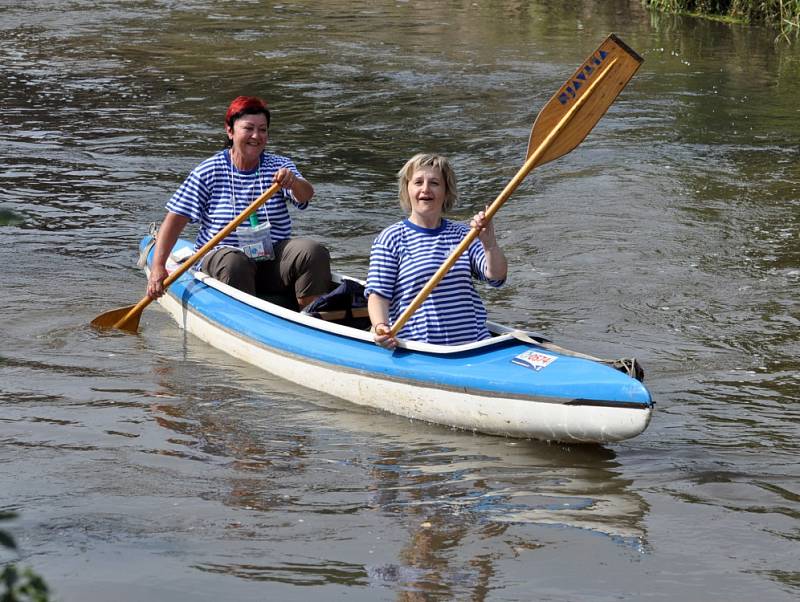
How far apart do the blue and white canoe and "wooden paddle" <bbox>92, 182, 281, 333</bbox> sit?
28cm

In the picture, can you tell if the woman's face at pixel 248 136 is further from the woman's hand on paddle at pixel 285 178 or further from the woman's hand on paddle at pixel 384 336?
the woman's hand on paddle at pixel 384 336

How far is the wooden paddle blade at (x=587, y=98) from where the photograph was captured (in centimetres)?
602

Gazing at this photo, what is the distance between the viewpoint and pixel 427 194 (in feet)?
18.3

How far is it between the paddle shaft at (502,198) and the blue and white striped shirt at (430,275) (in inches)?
3.8

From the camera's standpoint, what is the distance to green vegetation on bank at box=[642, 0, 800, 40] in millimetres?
18233

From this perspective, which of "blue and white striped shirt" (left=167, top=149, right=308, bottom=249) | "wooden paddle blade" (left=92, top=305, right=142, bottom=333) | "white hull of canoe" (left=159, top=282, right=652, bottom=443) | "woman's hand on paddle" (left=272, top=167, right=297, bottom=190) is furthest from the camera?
"wooden paddle blade" (left=92, top=305, right=142, bottom=333)

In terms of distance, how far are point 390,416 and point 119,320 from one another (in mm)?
2081

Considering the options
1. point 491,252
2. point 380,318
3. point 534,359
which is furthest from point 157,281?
point 534,359

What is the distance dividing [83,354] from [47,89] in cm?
872

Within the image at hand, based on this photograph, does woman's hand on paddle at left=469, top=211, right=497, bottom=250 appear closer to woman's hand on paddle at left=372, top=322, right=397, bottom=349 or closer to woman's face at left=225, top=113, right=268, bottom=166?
woman's hand on paddle at left=372, top=322, right=397, bottom=349

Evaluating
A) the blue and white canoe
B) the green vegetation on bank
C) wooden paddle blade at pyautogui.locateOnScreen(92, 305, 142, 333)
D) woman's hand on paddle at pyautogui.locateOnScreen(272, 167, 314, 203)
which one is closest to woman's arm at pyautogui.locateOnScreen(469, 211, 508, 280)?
the blue and white canoe

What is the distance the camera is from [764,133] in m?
12.8

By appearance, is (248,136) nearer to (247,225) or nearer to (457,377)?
(247,225)

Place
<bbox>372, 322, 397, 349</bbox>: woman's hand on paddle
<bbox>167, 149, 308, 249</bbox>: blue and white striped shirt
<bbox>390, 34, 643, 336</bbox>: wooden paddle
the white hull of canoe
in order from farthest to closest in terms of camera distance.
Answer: <bbox>167, 149, 308, 249</bbox>: blue and white striped shirt < <bbox>390, 34, 643, 336</bbox>: wooden paddle < <bbox>372, 322, 397, 349</bbox>: woman's hand on paddle < the white hull of canoe
